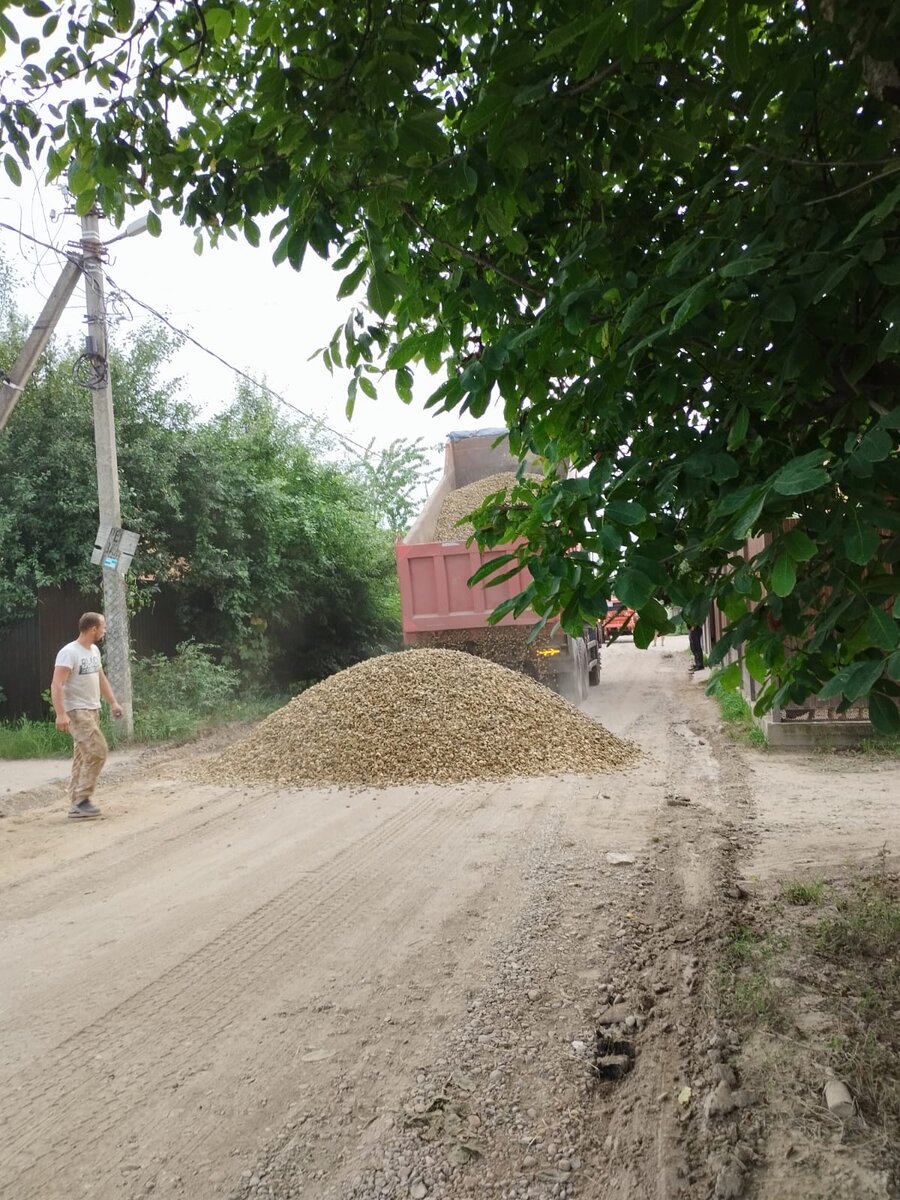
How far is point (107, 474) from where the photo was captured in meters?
12.3

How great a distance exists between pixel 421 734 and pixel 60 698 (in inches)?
145

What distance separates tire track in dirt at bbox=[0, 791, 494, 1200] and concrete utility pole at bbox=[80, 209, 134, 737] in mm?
7531

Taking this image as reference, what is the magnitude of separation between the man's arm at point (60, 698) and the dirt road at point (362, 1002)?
99 cm

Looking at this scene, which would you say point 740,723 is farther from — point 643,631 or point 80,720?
point 643,631

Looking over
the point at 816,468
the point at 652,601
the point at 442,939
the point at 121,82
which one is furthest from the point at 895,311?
the point at 442,939

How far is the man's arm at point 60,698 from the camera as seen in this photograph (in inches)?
312

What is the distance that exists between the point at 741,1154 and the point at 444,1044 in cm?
Result: 119

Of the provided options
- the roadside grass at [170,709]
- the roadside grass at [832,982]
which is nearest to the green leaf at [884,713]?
the roadside grass at [832,982]

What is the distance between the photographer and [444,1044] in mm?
3436

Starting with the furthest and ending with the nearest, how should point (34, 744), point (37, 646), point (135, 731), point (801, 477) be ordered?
point (37, 646), point (135, 731), point (34, 744), point (801, 477)

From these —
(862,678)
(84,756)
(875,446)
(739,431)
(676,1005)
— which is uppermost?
(739,431)

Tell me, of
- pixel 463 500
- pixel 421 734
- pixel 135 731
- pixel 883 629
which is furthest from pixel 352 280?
pixel 463 500

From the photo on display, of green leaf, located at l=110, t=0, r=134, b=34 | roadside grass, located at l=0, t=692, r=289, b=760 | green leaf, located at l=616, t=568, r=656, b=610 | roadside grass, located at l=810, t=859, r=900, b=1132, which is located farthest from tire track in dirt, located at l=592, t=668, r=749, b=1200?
roadside grass, located at l=0, t=692, r=289, b=760

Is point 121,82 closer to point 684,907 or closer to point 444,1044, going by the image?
point 444,1044
